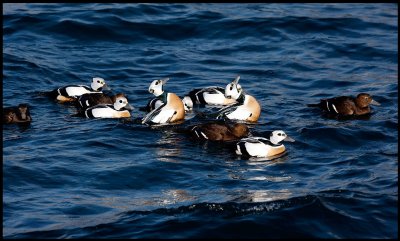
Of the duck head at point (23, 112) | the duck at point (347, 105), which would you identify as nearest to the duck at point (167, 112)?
the duck head at point (23, 112)

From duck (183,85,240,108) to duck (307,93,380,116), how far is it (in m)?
2.39

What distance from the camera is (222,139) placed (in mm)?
17375

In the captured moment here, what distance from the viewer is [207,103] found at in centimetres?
2062

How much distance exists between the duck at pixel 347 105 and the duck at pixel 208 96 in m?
2.39

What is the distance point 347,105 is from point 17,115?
6.81 metres

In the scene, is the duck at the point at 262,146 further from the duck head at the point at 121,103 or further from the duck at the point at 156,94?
the duck at the point at 156,94

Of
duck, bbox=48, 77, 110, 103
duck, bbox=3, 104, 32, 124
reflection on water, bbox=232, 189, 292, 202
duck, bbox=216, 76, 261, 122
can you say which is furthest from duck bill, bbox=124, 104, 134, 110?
reflection on water, bbox=232, 189, 292, 202

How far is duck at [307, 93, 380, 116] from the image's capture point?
19328mm

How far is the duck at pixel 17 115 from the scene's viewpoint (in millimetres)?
17906

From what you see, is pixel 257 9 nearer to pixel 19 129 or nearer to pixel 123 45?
pixel 123 45

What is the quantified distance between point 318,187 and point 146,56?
11.0 meters

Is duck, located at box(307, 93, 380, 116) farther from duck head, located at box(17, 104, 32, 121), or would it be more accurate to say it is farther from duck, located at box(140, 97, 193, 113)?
duck head, located at box(17, 104, 32, 121)

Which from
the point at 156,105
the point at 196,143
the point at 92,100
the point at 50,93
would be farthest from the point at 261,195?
the point at 50,93

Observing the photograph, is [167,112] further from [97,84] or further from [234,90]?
[97,84]
